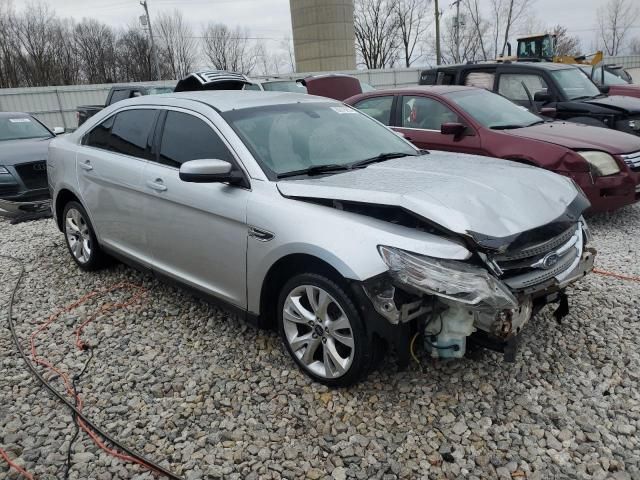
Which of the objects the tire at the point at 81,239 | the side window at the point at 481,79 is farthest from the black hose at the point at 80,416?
the side window at the point at 481,79

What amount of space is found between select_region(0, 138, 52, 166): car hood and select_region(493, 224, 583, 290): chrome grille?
288 inches

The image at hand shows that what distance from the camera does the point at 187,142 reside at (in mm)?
3816

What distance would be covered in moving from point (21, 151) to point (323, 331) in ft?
22.8

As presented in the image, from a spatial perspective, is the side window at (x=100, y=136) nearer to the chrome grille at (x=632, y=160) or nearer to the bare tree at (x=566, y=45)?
the chrome grille at (x=632, y=160)

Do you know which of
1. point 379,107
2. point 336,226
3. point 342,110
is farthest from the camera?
point 379,107

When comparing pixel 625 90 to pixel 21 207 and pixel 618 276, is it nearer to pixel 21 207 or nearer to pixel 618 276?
pixel 618 276

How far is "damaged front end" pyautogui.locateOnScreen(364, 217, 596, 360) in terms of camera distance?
2.61 m

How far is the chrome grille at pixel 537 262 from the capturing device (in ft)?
9.10

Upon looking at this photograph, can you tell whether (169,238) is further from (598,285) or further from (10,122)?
(10,122)

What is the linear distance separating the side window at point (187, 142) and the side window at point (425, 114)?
143 inches

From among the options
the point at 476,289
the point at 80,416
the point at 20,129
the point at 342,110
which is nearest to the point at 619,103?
the point at 342,110

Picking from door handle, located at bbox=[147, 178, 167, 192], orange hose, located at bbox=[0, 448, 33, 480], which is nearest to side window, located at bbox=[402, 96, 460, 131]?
door handle, located at bbox=[147, 178, 167, 192]

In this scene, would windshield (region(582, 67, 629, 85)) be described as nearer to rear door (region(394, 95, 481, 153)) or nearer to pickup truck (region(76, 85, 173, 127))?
rear door (region(394, 95, 481, 153))

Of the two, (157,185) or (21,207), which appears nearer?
(157,185)
